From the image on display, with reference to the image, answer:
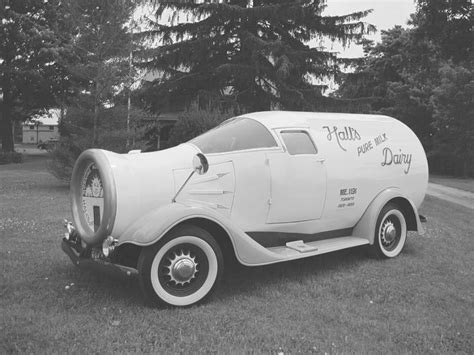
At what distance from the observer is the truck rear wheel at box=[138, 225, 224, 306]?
437cm

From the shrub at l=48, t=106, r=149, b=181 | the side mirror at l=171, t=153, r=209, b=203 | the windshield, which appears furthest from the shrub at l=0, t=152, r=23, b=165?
the side mirror at l=171, t=153, r=209, b=203

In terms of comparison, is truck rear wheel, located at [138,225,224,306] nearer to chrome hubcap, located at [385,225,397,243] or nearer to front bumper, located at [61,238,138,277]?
front bumper, located at [61,238,138,277]

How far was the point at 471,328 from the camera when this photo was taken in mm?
4316

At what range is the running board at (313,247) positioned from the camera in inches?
211

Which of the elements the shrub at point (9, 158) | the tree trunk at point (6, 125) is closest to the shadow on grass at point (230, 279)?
the shrub at point (9, 158)

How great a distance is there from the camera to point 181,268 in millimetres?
4504

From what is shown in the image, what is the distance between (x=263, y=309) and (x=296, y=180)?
1.59m

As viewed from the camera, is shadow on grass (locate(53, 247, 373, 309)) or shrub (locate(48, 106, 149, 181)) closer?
shadow on grass (locate(53, 247, 373, 309))

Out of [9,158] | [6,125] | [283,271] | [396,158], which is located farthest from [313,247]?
[6,125]

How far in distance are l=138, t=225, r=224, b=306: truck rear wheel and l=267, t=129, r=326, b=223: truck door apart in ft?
3.41

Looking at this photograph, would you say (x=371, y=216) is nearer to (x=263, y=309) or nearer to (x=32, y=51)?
(x=263, y=309)

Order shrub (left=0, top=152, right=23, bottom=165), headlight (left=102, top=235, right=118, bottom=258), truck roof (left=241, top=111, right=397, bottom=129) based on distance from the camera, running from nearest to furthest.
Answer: headlight (left=102, top=235, right=118, bottom=258) < truck roof (left=241, top=111, right=397, bottom=129) < shrub (left=0, top=152, right=23, bottom=165)

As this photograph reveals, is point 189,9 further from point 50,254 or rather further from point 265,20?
point 50,254

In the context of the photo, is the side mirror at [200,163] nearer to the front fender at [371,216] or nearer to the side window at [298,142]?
the side window at [298,142]
